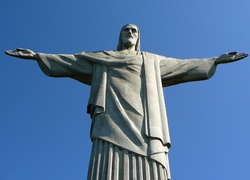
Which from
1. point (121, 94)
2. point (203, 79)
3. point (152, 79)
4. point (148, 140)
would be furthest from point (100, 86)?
point (203, 79)

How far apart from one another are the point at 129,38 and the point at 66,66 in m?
2.18

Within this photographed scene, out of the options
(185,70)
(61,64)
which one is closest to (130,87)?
(185,70)

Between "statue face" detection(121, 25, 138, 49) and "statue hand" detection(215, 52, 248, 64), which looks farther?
"statue face" detection(121, 25, 138, 49)

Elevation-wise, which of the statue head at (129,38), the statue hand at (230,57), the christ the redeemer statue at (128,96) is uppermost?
the statue head at (129,38)

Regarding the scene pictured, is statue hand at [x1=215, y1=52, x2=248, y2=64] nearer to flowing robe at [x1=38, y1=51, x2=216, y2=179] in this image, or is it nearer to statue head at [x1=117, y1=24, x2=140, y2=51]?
flowing robe at [x1=38, y1=51, x2=216, y2=179]

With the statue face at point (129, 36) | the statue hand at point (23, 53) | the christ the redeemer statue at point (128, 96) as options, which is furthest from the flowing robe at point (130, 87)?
the statue face at point (129, 36)

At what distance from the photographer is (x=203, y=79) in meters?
13.5

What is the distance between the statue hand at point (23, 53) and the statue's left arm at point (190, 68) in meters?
3.95

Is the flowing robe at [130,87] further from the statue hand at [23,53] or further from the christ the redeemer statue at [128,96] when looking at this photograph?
the statue hand at [23,53]

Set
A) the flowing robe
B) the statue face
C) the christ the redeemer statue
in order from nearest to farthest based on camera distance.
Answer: the christ the redeemer statue
the flowing robe
the statue face

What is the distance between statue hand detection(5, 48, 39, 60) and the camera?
13406 millimetres

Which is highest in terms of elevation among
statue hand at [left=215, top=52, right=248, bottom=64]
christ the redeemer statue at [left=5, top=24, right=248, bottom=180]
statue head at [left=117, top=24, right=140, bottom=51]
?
statue head at [left=117, top=24, right=140, bottom=51]

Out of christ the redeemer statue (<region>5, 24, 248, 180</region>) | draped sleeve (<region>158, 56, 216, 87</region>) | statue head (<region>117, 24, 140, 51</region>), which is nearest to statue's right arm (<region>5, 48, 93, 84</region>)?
christ the redeemer statue (<region>5, 24, 248, 180</region>)

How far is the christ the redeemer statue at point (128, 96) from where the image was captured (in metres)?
10.7
